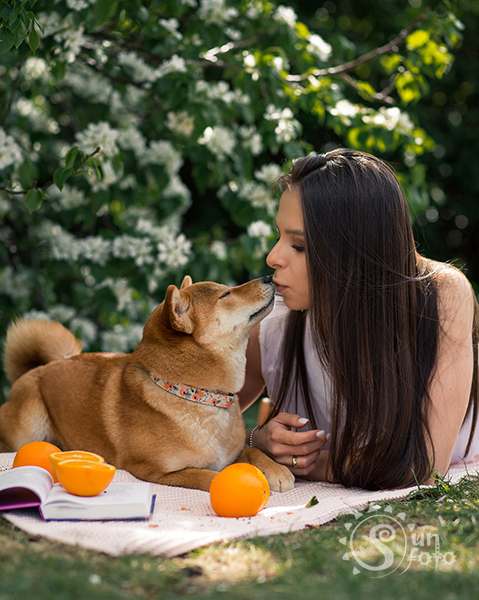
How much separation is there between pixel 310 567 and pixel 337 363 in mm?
1043

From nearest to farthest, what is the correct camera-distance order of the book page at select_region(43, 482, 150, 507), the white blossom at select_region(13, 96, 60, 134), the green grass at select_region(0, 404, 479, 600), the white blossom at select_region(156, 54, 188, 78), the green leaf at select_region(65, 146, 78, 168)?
the green grass at select_region(0, 404, 479, 600)
the book page at select_region(43, 482, 150, 507)
the green leaf at select_region(65, 146, 78, 168)
the white blossom at select_region(156, 54, 188, 78)
the white blossom at select_region(13, 96, 60, 134)

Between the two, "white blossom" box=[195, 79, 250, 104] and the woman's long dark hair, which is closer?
the woman's long dark hair

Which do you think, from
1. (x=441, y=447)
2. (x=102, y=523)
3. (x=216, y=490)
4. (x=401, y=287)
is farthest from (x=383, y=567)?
(x=401, y=287)

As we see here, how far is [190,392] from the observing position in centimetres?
238

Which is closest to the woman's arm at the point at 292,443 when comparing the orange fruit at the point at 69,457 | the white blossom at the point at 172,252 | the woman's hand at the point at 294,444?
the woman's hand at the point at 294,444

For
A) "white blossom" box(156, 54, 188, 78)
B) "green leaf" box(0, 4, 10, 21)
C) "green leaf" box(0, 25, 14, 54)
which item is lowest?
"white blossom" box(156, 54, 188, 78)

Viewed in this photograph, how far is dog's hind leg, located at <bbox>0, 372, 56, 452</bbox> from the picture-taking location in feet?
8.99

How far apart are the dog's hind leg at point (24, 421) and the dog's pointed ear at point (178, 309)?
90 cm

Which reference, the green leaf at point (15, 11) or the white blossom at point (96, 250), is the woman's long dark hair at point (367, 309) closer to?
the green leaf at point (15, 11)

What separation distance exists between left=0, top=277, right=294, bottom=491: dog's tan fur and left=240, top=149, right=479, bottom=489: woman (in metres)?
0.20

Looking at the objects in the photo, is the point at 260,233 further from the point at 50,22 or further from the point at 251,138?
the point at 50,22

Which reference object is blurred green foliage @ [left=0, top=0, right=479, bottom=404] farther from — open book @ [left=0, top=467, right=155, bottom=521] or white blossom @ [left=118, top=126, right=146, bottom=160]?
open book @ [left=0, top=467, right=155, bottom=521]

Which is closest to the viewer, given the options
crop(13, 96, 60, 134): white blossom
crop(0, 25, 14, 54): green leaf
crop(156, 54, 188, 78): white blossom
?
crop(0, 25, 14, 54): green leaf

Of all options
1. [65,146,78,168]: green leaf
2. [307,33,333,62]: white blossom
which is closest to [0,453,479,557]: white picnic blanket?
[65,146,78,168]: green leaf
